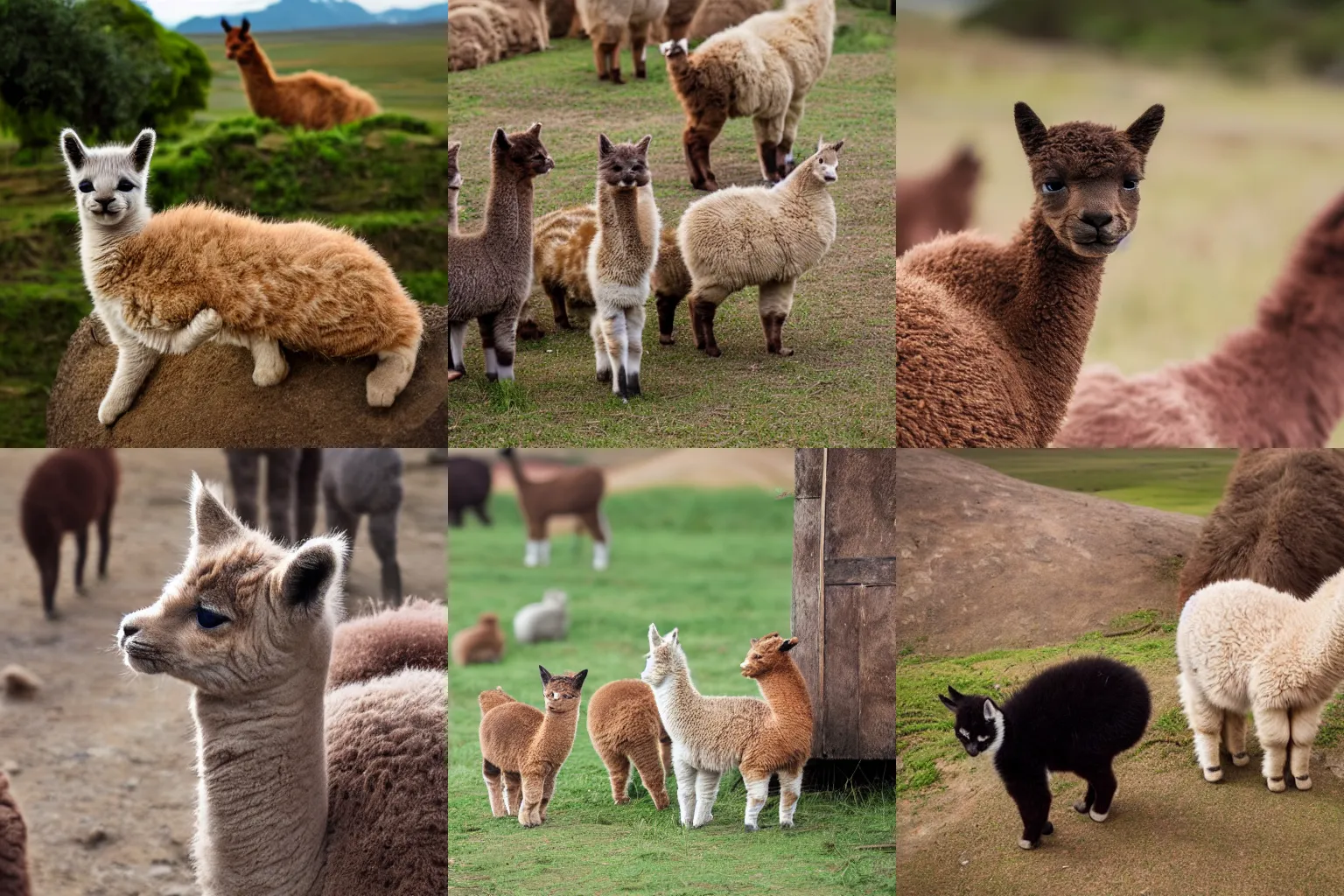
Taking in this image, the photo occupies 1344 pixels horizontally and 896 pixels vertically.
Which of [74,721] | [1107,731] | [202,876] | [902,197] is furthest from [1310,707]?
[74,721]

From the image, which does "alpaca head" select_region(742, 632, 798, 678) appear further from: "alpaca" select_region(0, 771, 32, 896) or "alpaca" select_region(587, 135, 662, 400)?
"alpaca" select_region(0, 771, 32, 896)

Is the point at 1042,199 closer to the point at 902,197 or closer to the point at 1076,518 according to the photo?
the point at 902,197

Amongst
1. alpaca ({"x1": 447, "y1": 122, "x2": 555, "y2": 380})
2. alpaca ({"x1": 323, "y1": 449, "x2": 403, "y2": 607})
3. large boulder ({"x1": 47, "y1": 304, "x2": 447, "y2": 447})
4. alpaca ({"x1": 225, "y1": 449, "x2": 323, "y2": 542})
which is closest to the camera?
large boulder ({"x1": 47, "y1": 304, "x2": 447, "y2": 447})

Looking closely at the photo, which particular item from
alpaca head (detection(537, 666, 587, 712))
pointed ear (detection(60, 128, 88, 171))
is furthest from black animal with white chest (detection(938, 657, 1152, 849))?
pointed ear (detection(60, 128, 88, 171))

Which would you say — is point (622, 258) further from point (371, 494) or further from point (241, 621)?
point (371, 494)

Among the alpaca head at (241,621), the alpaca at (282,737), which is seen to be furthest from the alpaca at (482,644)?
the alpaca head at (241,621)

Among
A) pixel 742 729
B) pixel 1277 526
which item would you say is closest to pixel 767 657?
pixel 742 729

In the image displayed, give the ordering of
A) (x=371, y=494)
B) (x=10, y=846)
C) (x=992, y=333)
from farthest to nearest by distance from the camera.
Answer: (x=371, y=494) → (x=992, y=333) → (x=10, y=846)

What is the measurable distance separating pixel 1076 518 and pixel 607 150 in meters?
2.78

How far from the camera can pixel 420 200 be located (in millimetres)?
9773

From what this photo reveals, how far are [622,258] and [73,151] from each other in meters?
2.16

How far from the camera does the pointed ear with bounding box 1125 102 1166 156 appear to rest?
459 centimetres

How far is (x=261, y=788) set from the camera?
399 centimetres

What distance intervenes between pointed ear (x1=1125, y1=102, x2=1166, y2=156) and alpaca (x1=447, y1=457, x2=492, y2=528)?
818 cm
